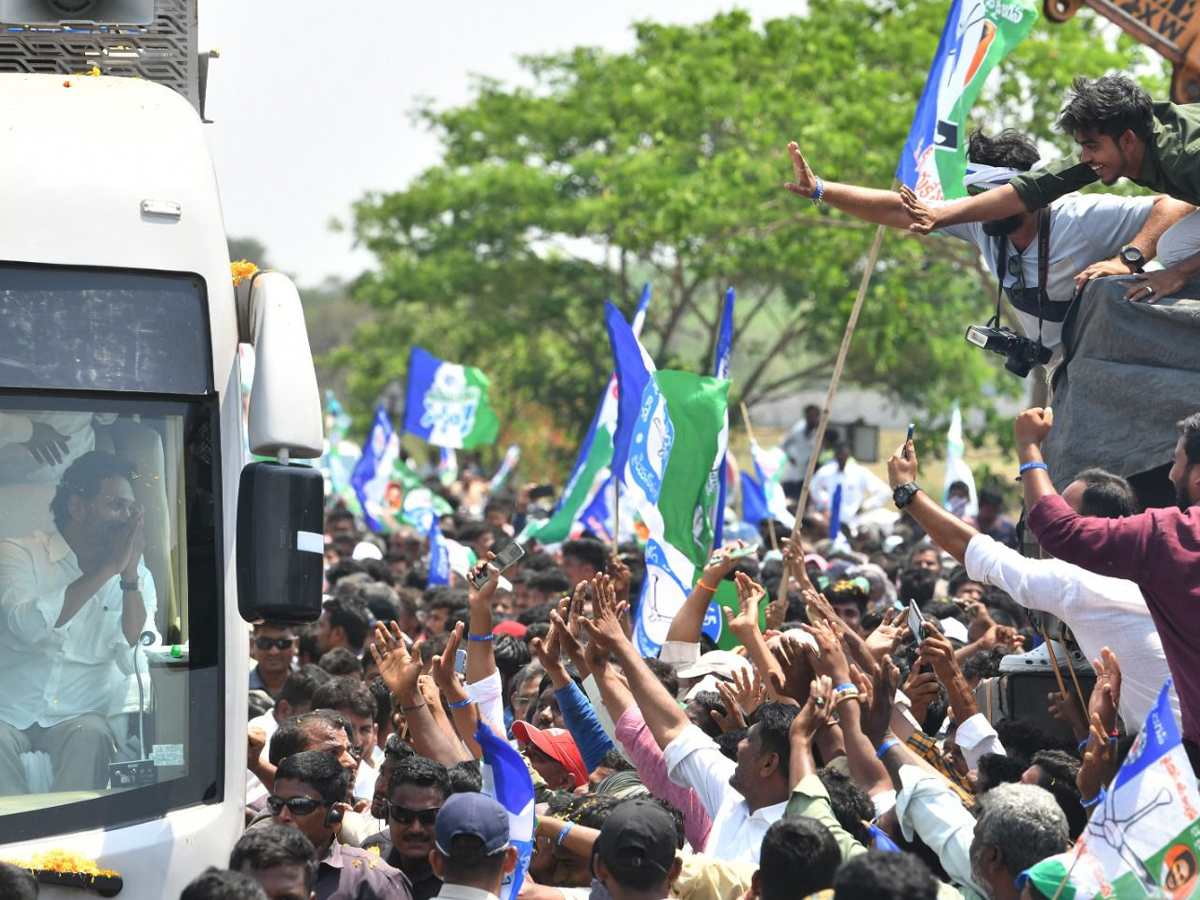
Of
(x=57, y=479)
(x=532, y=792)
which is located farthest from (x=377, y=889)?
(x=57, y=479)

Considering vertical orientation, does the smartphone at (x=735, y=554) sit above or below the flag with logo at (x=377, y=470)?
above

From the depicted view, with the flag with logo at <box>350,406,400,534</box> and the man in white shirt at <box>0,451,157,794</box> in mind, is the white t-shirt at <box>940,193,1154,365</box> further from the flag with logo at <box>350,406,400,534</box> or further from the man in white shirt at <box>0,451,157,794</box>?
the flag with logo at <box>350,406,400,534</box>

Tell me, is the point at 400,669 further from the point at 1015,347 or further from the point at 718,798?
the point at 1015,347

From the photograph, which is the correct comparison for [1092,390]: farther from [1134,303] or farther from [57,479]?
[57,479]

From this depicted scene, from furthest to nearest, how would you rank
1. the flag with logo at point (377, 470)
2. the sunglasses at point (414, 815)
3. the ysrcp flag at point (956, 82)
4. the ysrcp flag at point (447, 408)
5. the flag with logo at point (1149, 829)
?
1. the ysrcp flag at point (447, 408)
2. the flag with logo at point (377, 470)
3. the ysrcp flag at point (956, 82)
4. the sunglasses at point (414, 815)
5. the flag with logo at point (1149, 829)

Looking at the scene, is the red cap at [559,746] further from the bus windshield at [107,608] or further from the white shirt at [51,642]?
the white shirt at [51,642]

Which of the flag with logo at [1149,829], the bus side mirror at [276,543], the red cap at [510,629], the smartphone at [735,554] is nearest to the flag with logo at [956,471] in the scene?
the red cap at [510,629]

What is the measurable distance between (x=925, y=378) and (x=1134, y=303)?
24805 millimetres

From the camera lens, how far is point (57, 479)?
4.98 metres

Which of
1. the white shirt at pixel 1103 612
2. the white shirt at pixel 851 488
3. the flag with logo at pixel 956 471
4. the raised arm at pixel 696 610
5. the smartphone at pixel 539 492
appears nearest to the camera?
the white shirt at pixel 1103 612

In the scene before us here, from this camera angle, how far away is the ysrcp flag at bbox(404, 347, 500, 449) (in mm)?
20406

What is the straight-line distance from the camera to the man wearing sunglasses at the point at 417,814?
5281mm

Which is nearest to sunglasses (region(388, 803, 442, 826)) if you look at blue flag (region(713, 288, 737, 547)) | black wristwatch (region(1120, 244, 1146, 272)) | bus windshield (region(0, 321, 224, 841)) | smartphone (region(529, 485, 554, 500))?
bus windshield (region(0, 321, 224, 841))

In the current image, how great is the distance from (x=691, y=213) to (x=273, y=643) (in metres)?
15.7
